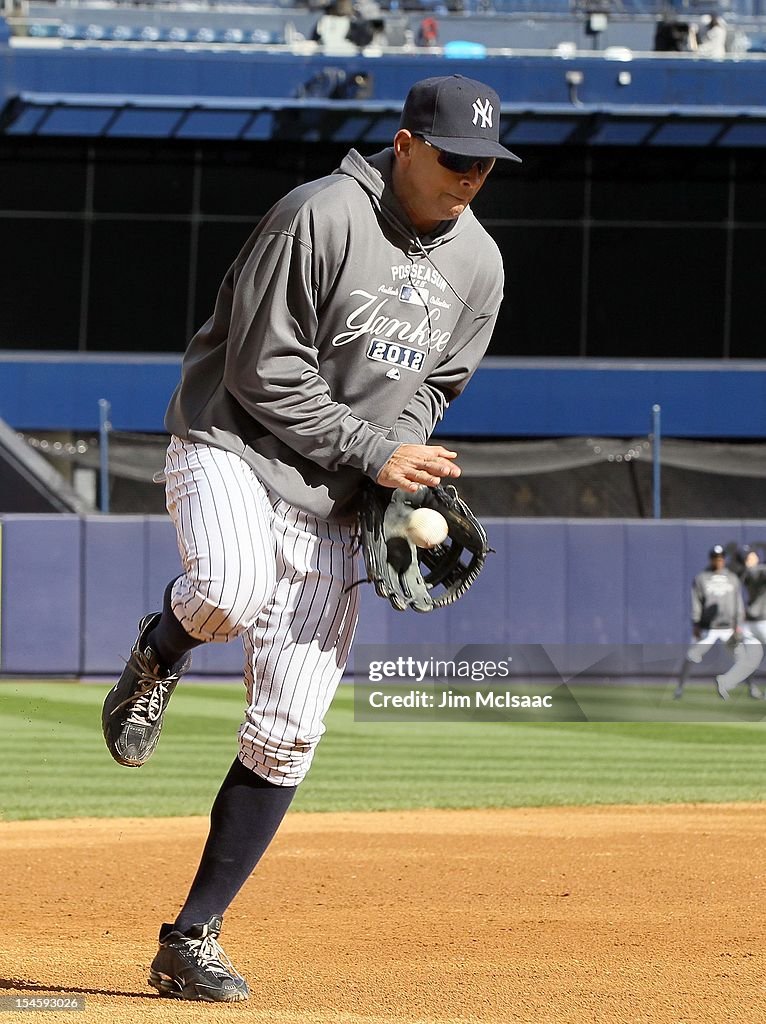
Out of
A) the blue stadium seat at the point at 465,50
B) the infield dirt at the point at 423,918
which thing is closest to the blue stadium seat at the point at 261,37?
the blue stadium seat at the point at 465,50

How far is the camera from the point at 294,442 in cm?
311

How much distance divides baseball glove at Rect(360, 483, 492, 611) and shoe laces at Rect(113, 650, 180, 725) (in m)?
0.54

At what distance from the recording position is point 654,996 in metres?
3.23

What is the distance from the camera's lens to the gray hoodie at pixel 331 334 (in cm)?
305

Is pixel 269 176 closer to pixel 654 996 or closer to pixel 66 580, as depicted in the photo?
pixel 66 580

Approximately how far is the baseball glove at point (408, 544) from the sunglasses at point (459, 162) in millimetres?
703

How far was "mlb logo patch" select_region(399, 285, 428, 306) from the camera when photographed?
3.19 meters

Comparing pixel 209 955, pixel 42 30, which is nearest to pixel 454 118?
pixel 209 955

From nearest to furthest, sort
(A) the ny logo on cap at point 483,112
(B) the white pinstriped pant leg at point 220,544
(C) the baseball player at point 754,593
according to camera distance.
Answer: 1. (B) the white pinstriped pant leg at point 220,544
2. (A) the ny logo on cap at point 483,112
3. (C) the baseball player at point 754,593

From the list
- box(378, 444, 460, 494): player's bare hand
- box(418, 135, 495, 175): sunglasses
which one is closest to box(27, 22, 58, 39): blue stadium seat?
box(418, 135, 495, 175): sunglasses

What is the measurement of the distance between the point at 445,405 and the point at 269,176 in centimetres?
1993

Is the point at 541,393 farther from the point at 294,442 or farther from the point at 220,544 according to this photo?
the point at 220,544

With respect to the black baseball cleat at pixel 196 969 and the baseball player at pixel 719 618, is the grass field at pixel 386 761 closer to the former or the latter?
the baseball player at pixel 719 618

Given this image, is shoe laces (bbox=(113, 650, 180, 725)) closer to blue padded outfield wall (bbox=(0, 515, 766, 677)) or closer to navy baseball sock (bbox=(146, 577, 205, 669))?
navy baseball sock (bbox=(146, 577, 205, 669))
